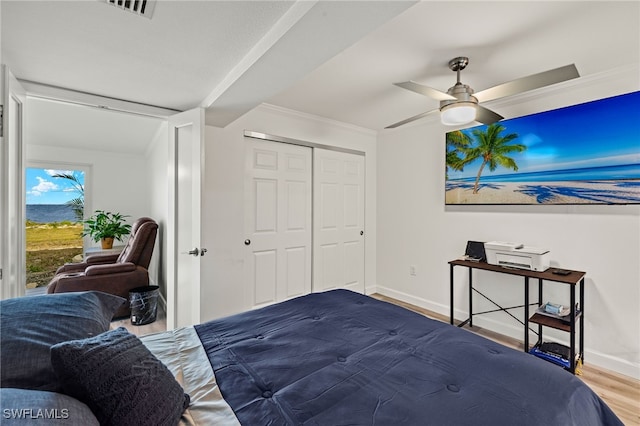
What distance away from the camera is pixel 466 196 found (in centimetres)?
318

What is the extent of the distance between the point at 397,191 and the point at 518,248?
5.50 feet

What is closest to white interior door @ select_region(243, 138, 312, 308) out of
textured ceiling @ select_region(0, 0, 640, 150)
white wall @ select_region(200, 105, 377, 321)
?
white wall @ select_region(200, 105, 377, 321)

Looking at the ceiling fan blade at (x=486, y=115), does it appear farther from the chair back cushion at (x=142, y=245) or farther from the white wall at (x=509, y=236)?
the chair back cushion at (x=142, y=245)

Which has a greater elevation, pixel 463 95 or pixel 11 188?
pixel 463 95

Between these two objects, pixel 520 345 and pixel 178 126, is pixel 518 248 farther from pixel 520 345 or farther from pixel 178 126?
pixel 178 126

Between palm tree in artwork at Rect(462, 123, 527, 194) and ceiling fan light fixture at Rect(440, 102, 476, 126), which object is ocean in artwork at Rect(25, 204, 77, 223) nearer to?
ceiling fan light fixture at Rect(440, 102, 476, 126)

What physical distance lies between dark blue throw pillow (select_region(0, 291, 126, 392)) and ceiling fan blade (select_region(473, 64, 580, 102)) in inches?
97.1

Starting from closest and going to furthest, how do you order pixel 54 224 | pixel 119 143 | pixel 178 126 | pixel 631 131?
1. pixel 631 131
2. pixel 178 126
3. pixel 119 143
4. pixel 54 224

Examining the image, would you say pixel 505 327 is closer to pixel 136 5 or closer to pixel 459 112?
pixel 459 112

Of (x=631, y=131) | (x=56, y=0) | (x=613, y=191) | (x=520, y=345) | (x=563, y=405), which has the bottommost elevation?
(x=520, y=345)

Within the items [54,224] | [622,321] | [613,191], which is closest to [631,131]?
[613,191]

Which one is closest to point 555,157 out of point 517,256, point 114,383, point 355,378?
point 517,256

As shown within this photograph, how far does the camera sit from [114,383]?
79 cm

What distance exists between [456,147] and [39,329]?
3.52m
